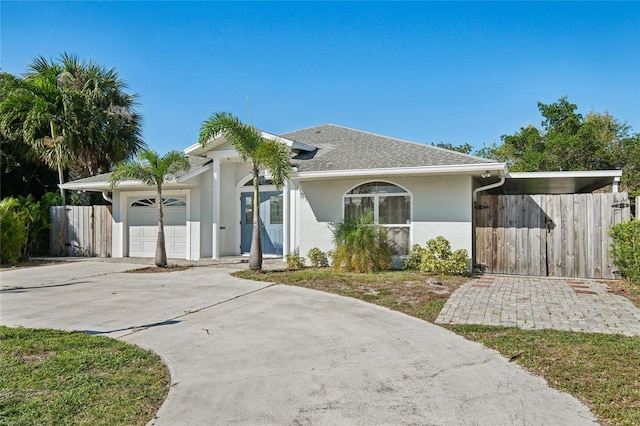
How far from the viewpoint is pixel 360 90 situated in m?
18.9

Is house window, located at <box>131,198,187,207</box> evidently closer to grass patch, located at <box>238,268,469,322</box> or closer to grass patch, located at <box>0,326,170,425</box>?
grass patch, located at <box>238,268,469,322</box>

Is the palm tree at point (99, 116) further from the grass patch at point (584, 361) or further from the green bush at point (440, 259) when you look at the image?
the grass patch at point (584, 361)

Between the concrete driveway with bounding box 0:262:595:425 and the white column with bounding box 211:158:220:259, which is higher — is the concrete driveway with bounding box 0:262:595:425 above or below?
below

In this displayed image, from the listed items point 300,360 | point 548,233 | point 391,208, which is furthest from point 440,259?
point 300,360

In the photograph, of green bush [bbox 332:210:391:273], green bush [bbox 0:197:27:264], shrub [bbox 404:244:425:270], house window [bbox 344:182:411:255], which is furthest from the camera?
green bush [bbox 0:197:27:264]

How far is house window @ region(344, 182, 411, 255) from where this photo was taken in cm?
1166

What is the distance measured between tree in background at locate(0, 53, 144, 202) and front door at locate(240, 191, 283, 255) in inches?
342

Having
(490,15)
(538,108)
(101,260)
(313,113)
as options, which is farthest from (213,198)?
(538,108)

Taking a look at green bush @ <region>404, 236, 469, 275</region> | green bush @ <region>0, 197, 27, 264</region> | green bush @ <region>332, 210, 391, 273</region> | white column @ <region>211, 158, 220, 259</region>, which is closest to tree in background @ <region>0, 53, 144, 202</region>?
green bush @ <region>0, 197, 27, 264</region>

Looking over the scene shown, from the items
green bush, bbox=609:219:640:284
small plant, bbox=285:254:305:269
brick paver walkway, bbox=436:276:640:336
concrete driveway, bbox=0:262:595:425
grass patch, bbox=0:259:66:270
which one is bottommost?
concrete driveway, bbox=0:262:595:425

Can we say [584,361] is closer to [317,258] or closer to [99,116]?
[317,258]

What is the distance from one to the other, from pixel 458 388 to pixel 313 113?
722 inches

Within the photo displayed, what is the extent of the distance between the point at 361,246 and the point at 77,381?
7649 mm

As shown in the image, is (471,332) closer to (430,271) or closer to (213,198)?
(430,271)
